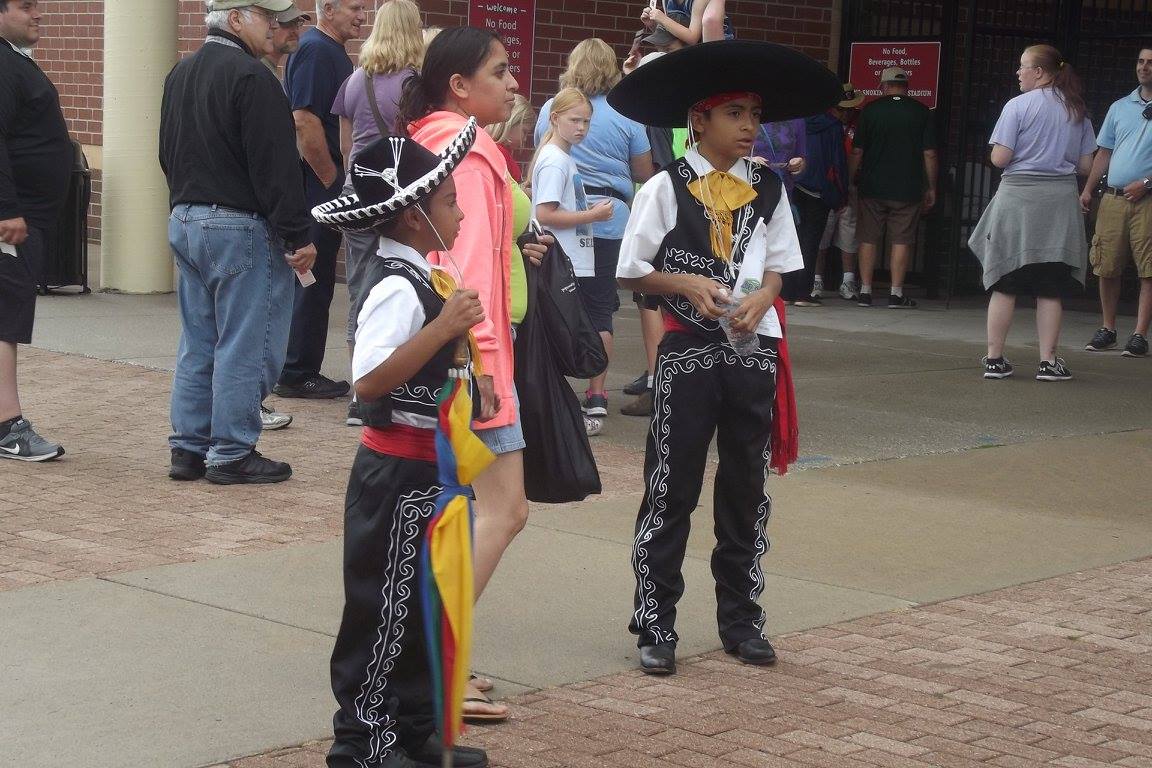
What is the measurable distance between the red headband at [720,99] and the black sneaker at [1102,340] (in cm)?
782

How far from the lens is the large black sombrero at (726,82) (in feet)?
15.8

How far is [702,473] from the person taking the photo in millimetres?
4895

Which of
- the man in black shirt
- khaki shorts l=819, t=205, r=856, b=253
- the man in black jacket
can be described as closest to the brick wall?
khaki shorts l=819, t=205, r=856, b=253

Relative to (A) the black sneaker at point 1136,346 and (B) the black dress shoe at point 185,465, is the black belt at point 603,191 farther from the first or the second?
(A) the black sneaker at point 1136,346

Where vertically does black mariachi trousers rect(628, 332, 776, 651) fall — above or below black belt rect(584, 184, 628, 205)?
below

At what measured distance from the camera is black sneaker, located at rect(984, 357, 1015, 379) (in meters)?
10.6

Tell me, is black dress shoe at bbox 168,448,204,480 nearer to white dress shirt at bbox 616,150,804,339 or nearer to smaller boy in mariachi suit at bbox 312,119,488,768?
white dress shirt at bbox 616,150,804,339

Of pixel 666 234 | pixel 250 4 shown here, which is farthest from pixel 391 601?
pixel 250 4

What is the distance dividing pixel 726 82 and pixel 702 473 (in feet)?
3.88

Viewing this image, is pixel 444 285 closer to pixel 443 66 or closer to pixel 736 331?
pixel 443 66

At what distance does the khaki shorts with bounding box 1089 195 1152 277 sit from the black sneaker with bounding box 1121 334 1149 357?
0.48m

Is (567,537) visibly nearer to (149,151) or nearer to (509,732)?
(509,732)

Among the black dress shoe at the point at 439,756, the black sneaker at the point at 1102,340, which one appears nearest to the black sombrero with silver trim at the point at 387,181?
the black dress shoe at the point at 439,756

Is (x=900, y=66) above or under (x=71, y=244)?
above
